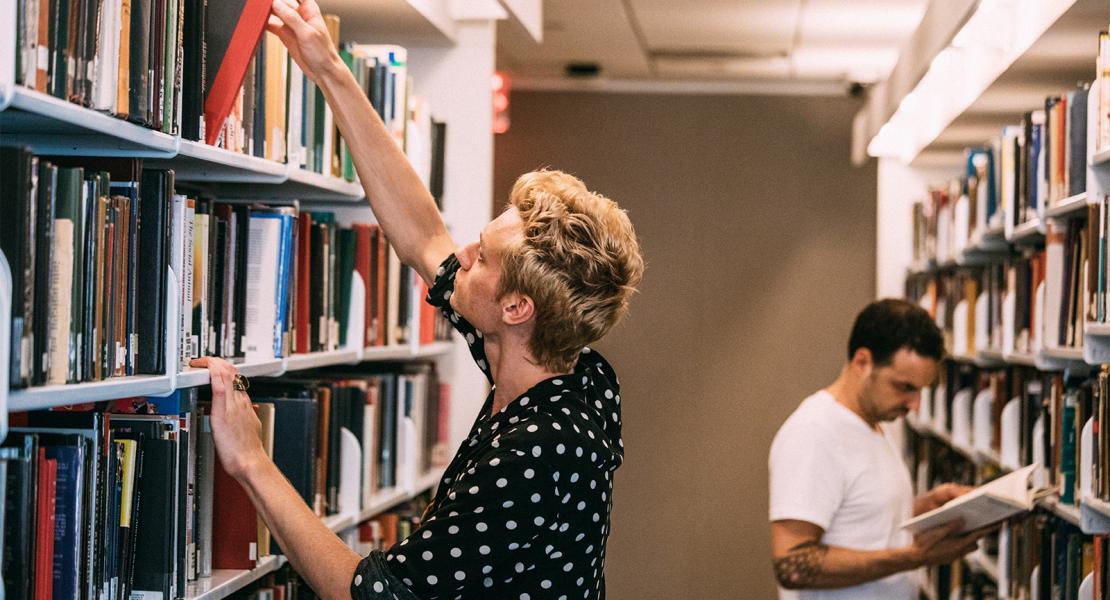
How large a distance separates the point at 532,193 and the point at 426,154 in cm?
163

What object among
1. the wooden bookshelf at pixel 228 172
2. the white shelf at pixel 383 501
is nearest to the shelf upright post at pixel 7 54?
the wooden bookshelf at pixel 228 172

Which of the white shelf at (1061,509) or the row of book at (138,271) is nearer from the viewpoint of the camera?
the row of book at (138,271)

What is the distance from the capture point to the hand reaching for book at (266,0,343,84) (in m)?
1.91

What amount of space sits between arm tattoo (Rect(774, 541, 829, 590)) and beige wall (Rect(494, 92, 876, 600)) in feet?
11.1

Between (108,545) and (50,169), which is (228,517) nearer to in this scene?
(108,545)

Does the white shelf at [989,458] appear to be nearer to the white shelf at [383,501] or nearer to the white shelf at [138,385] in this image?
the white shelf at [383,501]

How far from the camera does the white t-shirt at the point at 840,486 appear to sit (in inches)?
110

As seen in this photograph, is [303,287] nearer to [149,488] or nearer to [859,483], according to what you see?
[149,488]

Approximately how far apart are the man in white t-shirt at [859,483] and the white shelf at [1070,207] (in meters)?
0.42

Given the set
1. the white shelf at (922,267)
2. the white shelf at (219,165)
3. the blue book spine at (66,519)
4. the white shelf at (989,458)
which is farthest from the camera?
the white shelf at (922,267)

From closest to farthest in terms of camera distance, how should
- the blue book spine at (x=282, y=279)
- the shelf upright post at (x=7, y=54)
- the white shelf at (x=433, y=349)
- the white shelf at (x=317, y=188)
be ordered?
the shelf upright post at (x=7, y=54) < the blue book spine at (x=282, y=279) < the white shelf at (x=317, y=188) < the white shelf at (x=433, y=349)

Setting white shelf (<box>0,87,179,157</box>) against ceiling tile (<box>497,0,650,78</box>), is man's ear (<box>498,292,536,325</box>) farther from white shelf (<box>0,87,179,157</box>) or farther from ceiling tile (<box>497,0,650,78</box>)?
ceiling tile (<box>497,0,650,78</box>)

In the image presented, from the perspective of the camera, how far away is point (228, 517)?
206 centimetres

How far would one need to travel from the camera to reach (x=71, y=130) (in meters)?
1.56
